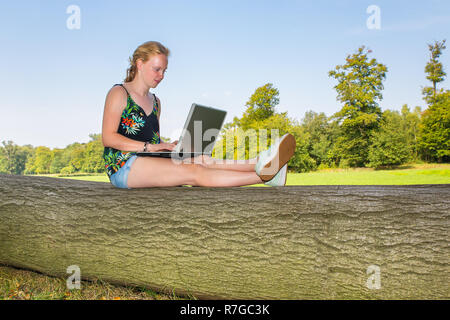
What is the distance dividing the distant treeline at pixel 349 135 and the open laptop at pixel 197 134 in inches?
783

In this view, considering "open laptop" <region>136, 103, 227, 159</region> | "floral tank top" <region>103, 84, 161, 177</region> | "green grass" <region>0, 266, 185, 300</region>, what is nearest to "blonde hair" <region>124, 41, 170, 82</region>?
"floral tank top" <region>103, 84, 161, 177</region>

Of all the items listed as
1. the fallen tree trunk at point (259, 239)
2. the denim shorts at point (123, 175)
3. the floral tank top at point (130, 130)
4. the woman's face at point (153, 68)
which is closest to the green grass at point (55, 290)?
the fallen tree trunk at point (259, 239)

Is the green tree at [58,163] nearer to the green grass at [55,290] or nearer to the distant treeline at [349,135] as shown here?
the distant treeline at [349,135]

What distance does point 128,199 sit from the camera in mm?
2729

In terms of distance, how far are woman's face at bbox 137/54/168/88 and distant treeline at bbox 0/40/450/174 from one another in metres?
19.7

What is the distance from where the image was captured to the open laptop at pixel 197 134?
9.26ft

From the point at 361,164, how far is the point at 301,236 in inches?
1174

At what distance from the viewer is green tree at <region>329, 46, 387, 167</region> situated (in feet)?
98.5

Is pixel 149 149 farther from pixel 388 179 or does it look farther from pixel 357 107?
pixel 357 107

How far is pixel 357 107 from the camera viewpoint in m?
32.3

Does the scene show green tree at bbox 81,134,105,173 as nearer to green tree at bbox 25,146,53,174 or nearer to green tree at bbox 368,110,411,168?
green tree at bbox 25,146,53,174

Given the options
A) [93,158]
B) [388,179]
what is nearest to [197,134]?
[388,179]

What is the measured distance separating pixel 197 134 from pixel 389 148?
29.2 meters
